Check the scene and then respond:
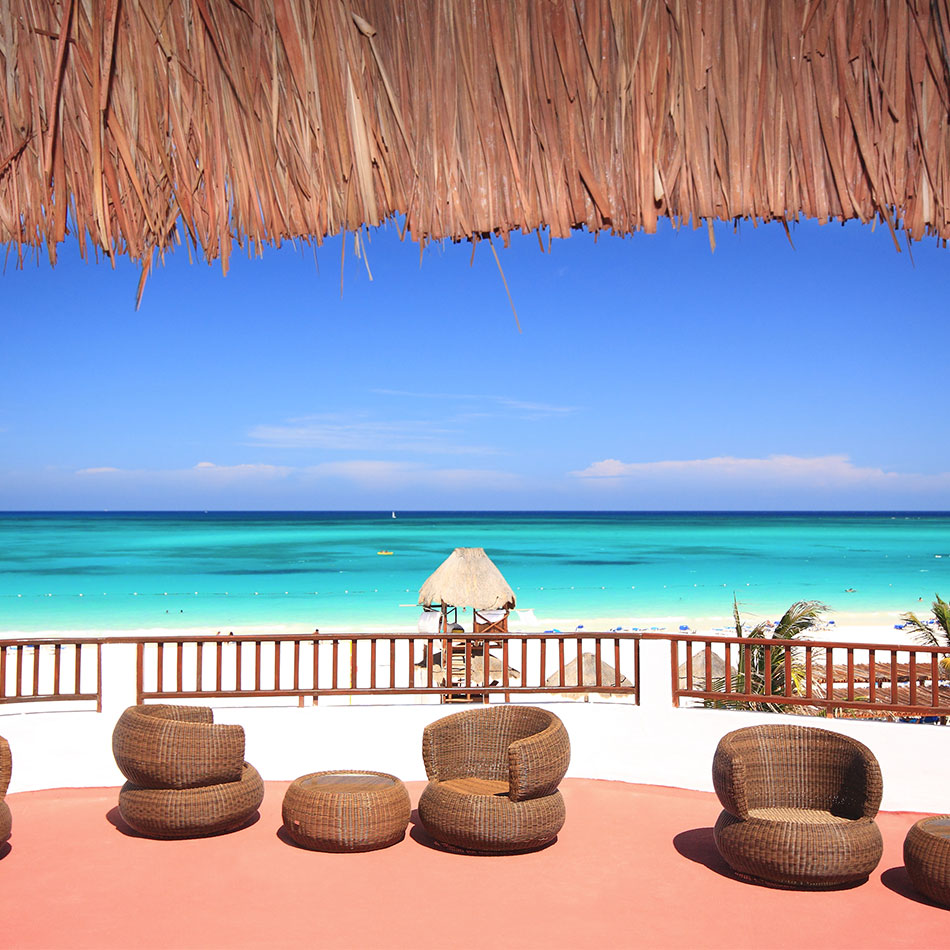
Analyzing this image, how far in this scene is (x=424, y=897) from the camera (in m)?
3.76

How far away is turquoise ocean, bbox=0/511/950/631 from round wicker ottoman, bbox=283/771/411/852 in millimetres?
14459

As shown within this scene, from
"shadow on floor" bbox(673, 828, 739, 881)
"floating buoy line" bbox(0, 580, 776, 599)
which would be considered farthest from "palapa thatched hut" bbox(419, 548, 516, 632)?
"floating buoy line" bbox(0, 580, 776, 599)

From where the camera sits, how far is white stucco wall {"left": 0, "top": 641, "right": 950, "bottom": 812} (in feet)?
17.7

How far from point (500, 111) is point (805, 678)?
654cm

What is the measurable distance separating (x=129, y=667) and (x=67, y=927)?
7.43 feet

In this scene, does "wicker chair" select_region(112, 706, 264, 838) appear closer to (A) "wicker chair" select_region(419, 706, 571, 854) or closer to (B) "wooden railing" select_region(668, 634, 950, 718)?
(A) "wicker chair" select_region(419, 706, 571, 854)

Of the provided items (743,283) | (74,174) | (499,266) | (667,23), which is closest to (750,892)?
(499,266)

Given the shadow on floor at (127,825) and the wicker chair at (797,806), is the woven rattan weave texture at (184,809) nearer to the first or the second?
the shadow on floor at (127,825)

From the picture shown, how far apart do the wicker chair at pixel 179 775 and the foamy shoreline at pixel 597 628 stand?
12123 mm

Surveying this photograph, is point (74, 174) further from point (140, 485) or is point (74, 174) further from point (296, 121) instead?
point (140, 485)

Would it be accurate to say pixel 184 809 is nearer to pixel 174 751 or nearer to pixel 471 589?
pixel 174 751

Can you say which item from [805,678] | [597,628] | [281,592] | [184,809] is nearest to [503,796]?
[184,809]

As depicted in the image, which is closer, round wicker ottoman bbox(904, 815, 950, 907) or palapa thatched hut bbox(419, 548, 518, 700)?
round wicker ottoman bbox(904, 815, 950, 907)

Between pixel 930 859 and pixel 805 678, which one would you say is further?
pixel 805 678
